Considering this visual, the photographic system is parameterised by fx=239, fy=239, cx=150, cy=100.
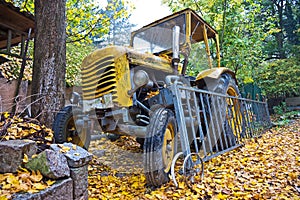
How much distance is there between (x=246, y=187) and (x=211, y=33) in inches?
142

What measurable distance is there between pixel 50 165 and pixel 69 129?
1819 mm

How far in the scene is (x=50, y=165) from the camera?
1836 millimetres

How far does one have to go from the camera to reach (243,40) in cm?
780

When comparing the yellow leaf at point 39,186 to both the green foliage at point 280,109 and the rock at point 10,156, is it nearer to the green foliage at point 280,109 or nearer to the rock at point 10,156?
the rock at point 10,156

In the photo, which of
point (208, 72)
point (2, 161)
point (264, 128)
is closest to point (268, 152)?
point (208, 72)

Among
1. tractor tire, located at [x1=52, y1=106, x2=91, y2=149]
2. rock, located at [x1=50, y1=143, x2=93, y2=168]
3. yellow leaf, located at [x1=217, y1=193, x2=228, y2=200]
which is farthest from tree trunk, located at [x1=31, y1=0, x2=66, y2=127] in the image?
yellow leaf, located at [x1=217, y1=193, x2=228, y2=200]

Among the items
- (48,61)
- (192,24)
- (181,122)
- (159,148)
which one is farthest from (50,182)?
(192,24)

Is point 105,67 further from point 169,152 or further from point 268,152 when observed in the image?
point 268,152

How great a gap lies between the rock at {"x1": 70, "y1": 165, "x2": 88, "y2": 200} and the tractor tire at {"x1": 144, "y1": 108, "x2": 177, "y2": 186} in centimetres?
72

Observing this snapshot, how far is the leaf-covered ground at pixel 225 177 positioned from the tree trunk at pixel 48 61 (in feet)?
3.74

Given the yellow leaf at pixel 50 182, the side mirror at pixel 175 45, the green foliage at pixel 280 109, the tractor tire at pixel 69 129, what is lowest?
the green foliage at pixel 280 109

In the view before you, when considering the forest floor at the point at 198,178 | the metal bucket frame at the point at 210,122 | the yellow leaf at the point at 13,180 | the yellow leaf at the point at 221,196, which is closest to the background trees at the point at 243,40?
the metal bucket frame at the point at 210,122

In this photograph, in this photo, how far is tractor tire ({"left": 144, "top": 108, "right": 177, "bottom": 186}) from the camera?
2543mm

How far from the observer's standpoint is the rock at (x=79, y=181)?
1.97 metres
